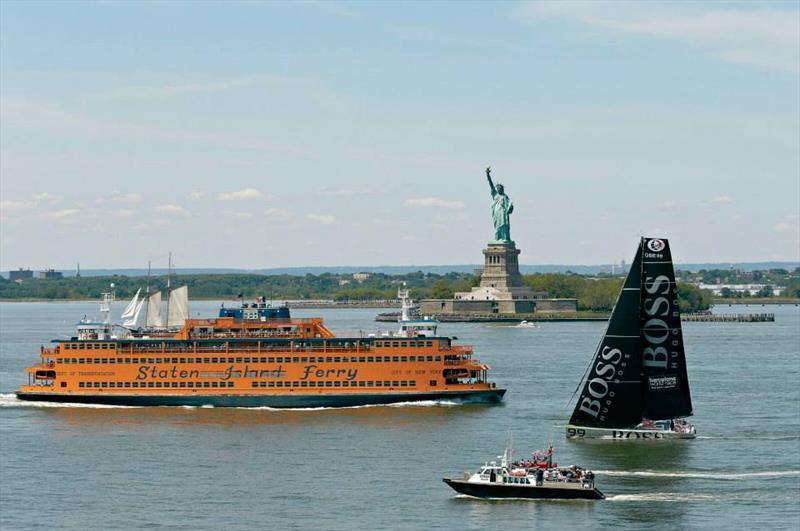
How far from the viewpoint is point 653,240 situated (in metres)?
66.5

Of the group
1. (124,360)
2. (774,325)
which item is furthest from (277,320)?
(774,325)

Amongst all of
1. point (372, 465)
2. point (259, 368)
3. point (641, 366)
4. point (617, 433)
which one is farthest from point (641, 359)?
point (259, 368)

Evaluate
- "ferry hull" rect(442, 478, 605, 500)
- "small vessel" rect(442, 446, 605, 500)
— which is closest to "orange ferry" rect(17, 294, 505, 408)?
"small vessel" rect(442, 446, 605, 500)

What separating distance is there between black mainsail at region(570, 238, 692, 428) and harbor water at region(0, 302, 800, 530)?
1.92m

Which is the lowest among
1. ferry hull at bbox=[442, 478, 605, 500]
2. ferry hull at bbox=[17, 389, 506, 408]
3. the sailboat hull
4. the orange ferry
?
ferry hull at bbox=[442, 478, 605, 500]

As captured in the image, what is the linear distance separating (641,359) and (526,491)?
58.7 ft

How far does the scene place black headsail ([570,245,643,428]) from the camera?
65812 millimetres

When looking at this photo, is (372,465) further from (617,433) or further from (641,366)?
(641,366)

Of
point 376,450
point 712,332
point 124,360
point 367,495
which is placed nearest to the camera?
point 367,495

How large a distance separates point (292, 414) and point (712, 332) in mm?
99437

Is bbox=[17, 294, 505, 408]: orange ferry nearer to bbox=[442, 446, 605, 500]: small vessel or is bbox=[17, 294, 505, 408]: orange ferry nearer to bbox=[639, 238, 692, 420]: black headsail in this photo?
bbox=[639, 238, 692, 420]: black headsail

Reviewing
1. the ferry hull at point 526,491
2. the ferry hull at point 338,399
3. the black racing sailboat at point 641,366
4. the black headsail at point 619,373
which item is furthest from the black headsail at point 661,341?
the ferry hull at point 526,491

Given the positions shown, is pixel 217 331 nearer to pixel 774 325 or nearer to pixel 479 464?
pixel 479 464

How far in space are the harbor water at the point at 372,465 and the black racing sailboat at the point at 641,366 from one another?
164 cm
